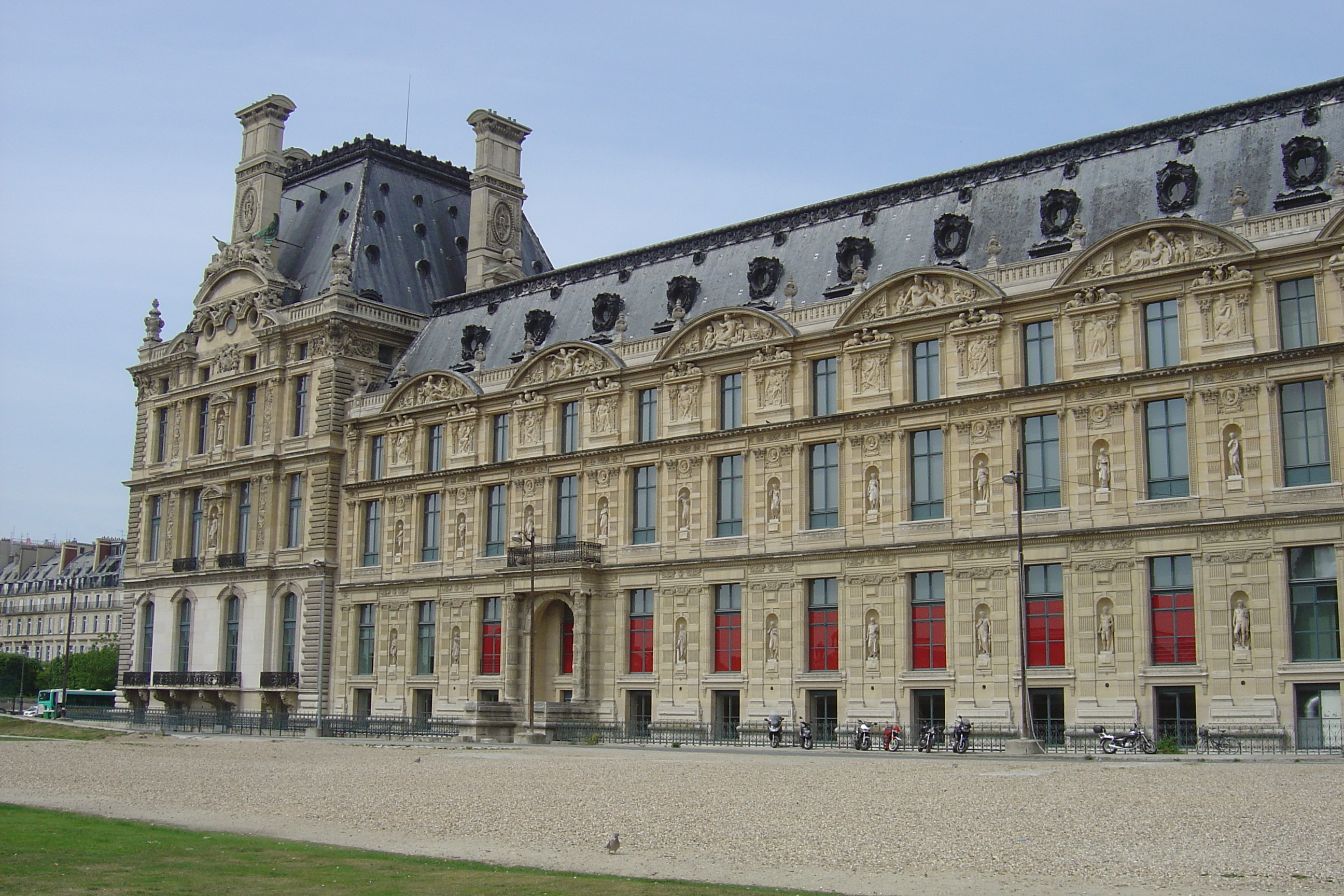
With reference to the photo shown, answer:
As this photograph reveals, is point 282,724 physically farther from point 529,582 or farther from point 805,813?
point 805,813

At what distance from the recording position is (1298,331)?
43906 mm

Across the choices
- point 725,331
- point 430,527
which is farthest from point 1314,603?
point 430,527

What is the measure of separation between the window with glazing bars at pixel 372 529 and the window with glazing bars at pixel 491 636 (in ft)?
26.9

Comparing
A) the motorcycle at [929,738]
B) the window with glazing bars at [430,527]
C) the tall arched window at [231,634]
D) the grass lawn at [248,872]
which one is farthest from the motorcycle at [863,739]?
the tall arched window at [231,634]

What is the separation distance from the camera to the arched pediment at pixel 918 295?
165 ft

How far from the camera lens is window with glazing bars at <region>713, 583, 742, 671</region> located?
55.1 metres

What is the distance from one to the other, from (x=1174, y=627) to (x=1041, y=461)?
275 inches

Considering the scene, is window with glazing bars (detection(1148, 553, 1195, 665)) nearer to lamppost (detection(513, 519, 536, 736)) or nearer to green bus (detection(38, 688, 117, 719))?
lamppost (detection(513, 519, 536, 736))

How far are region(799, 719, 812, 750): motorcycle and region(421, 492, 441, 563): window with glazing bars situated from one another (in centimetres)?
2328

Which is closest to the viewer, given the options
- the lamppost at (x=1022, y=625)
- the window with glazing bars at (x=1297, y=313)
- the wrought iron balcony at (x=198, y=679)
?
the lamppost at (x=1022, y=625)

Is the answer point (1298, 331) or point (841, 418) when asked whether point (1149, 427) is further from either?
point (841, 418)

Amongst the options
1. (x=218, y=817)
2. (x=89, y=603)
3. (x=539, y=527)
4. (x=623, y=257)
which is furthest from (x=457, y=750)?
(x=89, y=603)

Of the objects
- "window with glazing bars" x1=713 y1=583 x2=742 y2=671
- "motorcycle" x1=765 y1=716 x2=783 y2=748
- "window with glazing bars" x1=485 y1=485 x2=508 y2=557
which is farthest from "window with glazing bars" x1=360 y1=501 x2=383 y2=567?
"motorcycle" x1=765 y1=716 x2=783 y2=748

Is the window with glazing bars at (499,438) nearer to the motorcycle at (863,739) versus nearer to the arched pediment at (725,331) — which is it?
the arched pediment at (725,331)
